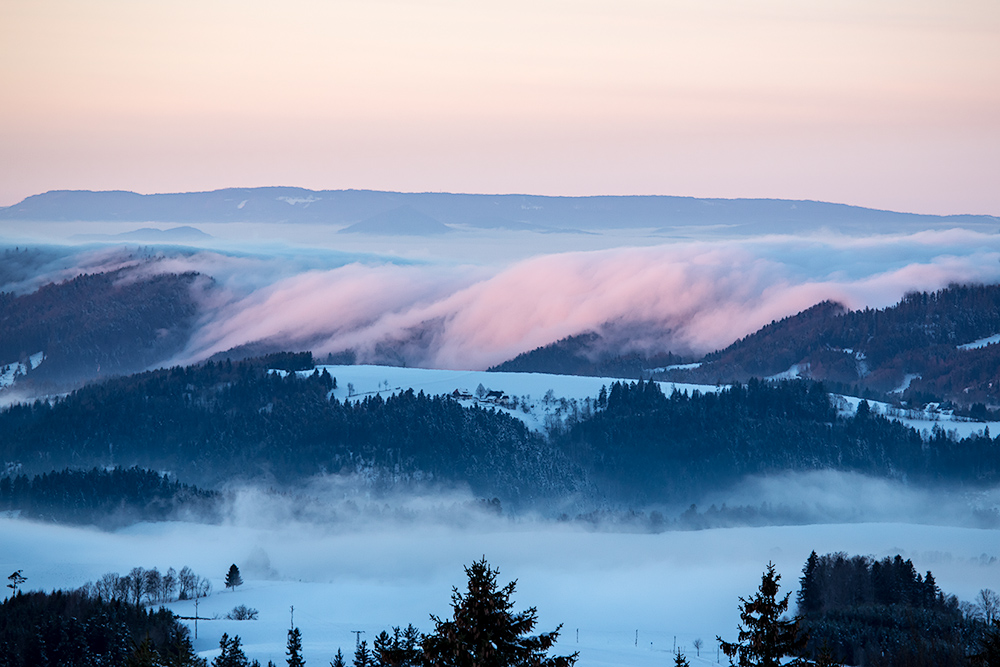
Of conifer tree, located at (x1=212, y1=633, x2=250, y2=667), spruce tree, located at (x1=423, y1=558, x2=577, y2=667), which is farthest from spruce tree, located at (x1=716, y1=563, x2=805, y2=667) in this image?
conifer tree, located at (x1=212, y1=633, x2=250, y2=667)

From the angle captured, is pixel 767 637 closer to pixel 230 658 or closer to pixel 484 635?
pixel 484 635

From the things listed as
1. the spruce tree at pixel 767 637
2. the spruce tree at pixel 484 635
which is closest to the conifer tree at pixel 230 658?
the spruce tree at pixel 767 637

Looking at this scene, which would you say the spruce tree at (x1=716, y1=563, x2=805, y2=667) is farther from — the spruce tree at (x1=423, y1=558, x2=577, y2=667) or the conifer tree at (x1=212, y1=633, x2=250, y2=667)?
the conifer tree at (x1=212, y1=633, x2=250, y2=667)

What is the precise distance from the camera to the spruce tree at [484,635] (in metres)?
43.1

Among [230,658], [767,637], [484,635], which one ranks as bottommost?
[230,658]

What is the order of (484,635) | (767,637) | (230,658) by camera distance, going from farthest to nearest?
1. (230,658)
2. (767,637)
3. (484,635)

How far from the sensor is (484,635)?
4328 centimetres

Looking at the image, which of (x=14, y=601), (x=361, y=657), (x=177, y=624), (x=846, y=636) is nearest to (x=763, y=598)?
(x=361, y=657)

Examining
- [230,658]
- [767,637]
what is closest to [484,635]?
[767,637]

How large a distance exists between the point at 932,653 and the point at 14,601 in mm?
120133

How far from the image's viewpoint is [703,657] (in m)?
198

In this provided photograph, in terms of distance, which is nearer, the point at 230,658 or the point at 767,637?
the point at 767,637

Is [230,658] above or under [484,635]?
under

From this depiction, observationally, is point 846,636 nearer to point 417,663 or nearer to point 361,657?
point 361,657
